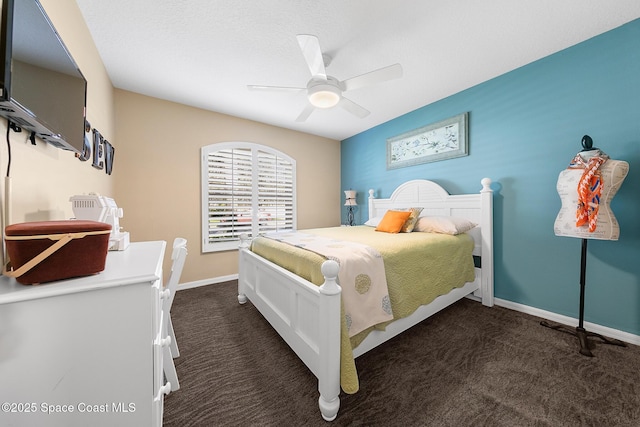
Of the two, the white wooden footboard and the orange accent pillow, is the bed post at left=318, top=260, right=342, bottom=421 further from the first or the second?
the orange accent pillow

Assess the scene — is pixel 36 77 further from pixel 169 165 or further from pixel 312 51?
pixel 169 165

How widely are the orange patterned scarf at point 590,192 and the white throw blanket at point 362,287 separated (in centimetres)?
160

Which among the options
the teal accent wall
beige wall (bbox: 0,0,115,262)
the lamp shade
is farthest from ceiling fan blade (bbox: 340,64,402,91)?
the lamp shade

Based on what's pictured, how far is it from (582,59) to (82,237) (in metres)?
3.65

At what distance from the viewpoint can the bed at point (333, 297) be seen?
3.92ft

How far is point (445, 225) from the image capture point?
2.46 m

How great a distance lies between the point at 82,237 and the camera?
2.38ft

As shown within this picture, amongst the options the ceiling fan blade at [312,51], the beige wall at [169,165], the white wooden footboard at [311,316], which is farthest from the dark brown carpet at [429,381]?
the ceiling fan blade at [312,51]

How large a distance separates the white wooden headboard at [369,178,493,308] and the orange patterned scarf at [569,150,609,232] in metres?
0.77

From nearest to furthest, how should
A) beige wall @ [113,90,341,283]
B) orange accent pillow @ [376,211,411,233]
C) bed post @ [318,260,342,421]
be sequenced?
bed post @ [318,260,342,421] < orange accent pillow @ [376,211,411,233] < beige wall @ [113,90,341,283]

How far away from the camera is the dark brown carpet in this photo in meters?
1.21

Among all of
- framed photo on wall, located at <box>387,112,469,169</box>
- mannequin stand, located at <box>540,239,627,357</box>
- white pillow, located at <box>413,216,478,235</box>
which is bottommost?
mannequin stand, located at <box>540,239,627,357</box>

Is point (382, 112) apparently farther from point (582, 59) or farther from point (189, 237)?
point (189, 237)

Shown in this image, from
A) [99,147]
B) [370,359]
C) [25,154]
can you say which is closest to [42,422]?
[25,154]
